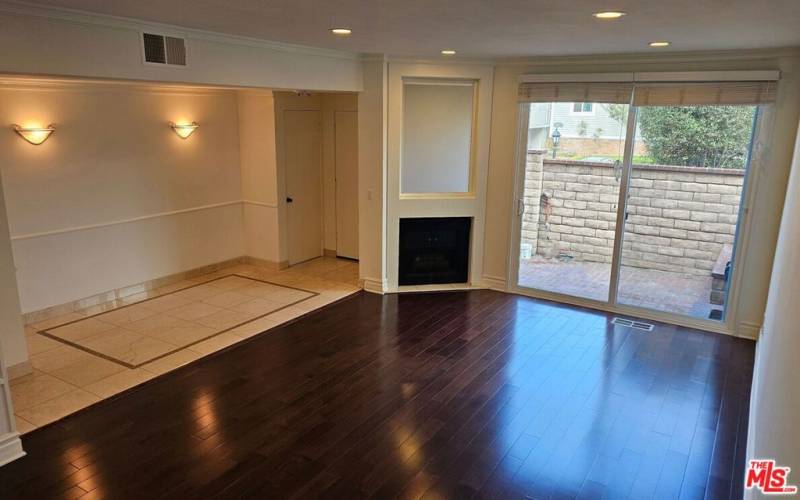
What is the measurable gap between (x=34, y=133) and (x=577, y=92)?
198 inches

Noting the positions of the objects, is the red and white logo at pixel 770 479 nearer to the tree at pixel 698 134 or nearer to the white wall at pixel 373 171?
the tree at pixel 698 134

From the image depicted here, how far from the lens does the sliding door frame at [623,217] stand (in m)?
4.78

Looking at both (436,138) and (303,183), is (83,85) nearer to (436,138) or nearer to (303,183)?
(303,183)

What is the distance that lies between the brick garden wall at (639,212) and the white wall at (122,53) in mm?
2737

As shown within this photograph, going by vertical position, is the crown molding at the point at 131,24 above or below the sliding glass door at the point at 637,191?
above

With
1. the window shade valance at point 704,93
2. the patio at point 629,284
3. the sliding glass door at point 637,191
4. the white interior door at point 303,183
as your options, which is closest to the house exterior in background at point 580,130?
the sliding glass door at point 637,191

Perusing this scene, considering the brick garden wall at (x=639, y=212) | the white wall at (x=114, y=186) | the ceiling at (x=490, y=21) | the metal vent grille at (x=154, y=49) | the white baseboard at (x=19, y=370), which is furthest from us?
the brick garden wall at (x=639, y=212)

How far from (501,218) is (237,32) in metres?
3.36

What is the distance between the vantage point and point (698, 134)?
4988 millimetres

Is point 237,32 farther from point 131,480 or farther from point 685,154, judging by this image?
point 685,154

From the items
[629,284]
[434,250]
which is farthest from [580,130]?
[434,250]

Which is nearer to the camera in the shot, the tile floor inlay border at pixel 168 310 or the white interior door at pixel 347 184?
the tile floor inlay border at pixel 168 310

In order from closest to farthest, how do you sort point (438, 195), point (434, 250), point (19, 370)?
point (19, 370) < point (438, 195) < point (434, 250)

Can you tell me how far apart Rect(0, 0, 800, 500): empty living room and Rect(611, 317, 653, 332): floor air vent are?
30 millimetres
